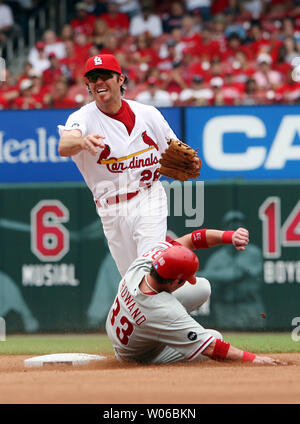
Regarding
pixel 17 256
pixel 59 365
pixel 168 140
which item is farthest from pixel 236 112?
pixel 59 365

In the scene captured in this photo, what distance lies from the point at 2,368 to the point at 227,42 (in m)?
9.32

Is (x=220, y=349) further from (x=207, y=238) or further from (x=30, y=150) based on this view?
(x=30, y=150)

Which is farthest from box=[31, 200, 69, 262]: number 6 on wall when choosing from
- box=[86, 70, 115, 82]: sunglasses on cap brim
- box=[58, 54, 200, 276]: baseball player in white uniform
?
box=[86, 70, 115, 82]: sunglasses on cap brim

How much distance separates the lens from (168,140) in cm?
695

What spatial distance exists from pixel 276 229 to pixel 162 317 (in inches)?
179

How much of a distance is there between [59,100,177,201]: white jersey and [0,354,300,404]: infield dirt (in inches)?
59.4

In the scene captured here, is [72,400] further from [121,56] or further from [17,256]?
[121,56]

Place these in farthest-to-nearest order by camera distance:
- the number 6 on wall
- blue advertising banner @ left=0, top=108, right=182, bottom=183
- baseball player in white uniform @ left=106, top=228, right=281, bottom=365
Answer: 1. blue advertising banner @ left=0, top=108, right=182, bottom=183
2. the number 6 on wall
3. baseball player in white uniform @ left=106, top=228, right=281, bottom=365

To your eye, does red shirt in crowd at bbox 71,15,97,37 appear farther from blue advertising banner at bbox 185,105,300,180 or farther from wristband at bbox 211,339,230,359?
wristband at bbox 211,339,230,359

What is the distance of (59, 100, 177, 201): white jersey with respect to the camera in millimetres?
6801

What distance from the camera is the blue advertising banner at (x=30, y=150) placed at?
11.6m

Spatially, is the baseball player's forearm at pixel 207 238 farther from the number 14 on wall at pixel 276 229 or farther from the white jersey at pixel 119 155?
the number 14 on wall at pixel 276 229

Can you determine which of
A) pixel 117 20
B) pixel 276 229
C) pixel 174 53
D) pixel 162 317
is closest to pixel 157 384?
pixel 162 317

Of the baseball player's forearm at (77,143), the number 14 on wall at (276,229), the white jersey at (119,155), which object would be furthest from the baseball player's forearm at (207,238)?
the number 14 on wall at (276,229)
